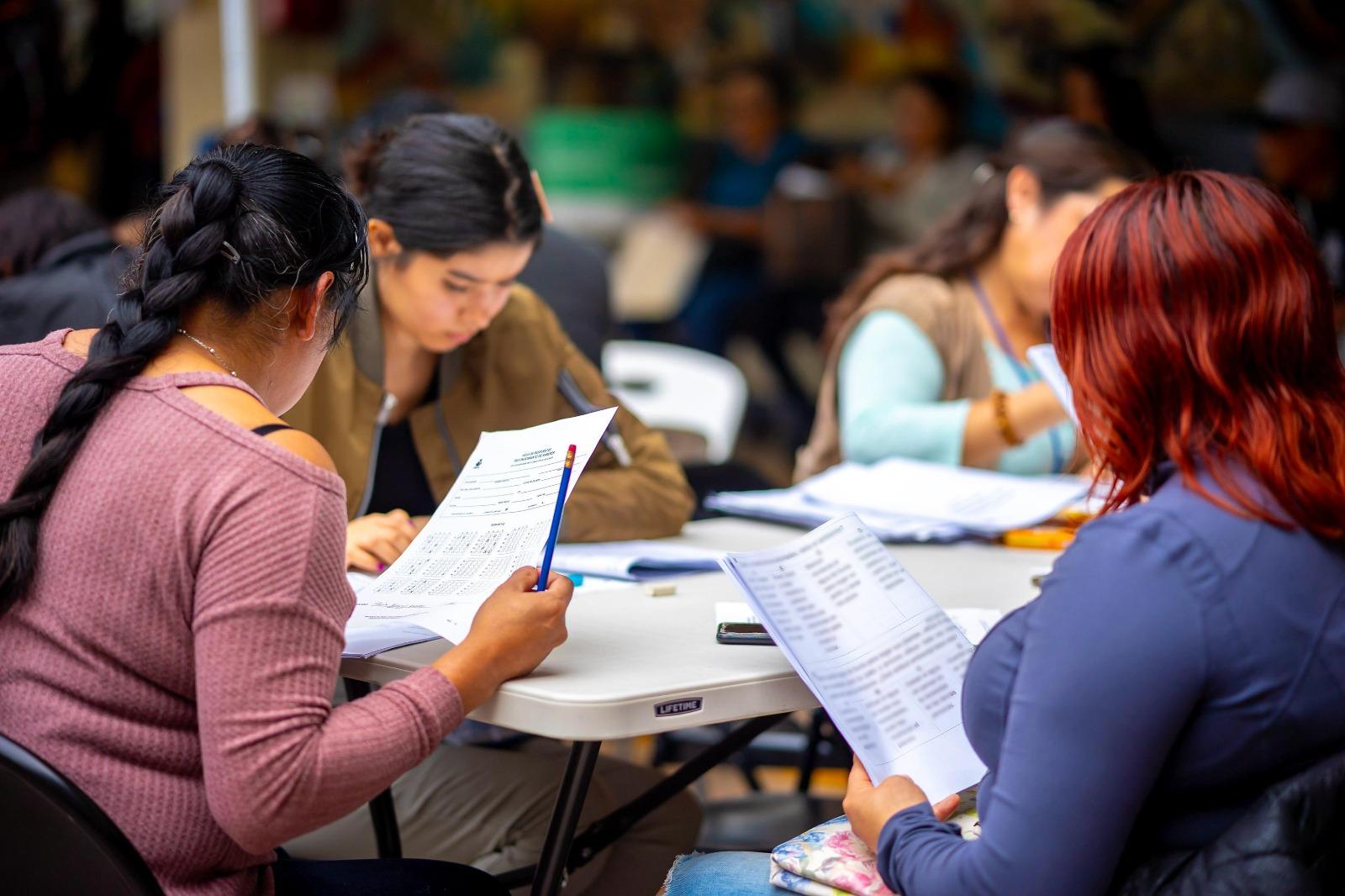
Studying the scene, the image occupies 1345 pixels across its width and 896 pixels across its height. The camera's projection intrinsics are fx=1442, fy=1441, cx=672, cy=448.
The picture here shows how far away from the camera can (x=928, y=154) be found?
236 inches

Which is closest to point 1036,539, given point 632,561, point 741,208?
point 632,561

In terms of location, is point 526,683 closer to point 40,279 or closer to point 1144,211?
point 1144,211

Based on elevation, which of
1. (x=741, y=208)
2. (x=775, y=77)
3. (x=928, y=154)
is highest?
(x=775, y=77)

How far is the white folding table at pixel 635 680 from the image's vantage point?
4.35 feet

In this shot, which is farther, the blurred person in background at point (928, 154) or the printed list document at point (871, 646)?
the blurred person in background at point (928, 154)

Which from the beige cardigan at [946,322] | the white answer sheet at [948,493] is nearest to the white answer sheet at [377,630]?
the white answer sheet at [948,493]

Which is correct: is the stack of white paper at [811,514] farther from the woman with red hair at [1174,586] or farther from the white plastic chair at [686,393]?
the white plastic chair at [686,393]

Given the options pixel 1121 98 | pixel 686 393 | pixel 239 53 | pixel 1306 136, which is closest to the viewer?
pixel 686 393

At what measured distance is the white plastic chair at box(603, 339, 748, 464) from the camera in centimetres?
390

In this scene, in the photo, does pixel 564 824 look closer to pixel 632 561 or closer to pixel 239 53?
pixel 632 561

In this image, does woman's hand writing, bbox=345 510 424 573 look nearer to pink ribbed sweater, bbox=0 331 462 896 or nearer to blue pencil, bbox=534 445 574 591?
blue pencil, bbox=534 445 574 591

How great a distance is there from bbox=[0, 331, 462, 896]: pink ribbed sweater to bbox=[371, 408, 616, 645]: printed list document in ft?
0.78

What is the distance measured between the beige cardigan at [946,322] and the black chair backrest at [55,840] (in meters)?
1.87

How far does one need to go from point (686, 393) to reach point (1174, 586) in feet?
9.61
